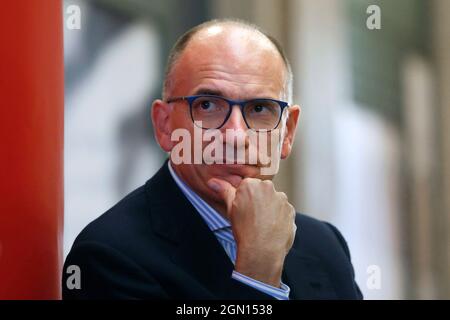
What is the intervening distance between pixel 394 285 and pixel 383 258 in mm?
388

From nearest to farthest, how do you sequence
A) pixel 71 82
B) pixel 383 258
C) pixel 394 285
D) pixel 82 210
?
1. pixel 82 210
2. pixel 71 82
3. pixel 383 258
4. pixel 394 285

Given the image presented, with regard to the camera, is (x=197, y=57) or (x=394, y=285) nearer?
(x=197, y=57)

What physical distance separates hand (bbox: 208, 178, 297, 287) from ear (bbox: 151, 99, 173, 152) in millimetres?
203

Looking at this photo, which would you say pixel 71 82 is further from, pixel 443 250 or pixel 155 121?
pixel 443 250

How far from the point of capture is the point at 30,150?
1.73 m

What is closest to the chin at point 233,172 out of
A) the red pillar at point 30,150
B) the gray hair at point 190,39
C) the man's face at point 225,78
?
the man's face at point 225,78

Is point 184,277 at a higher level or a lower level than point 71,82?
lower

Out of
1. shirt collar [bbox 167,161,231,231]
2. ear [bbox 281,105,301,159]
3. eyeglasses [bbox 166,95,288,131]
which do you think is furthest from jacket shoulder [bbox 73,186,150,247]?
ear [bbox 281,105,301,159]

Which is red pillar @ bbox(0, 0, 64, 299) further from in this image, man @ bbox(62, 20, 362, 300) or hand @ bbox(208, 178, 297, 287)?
hand @ bbox(208, 178, 297, 287)

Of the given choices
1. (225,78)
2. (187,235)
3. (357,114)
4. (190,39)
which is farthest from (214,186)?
(357,114)

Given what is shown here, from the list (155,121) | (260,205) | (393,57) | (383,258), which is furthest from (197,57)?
(393,57)

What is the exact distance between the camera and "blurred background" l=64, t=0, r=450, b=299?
9.73ft
